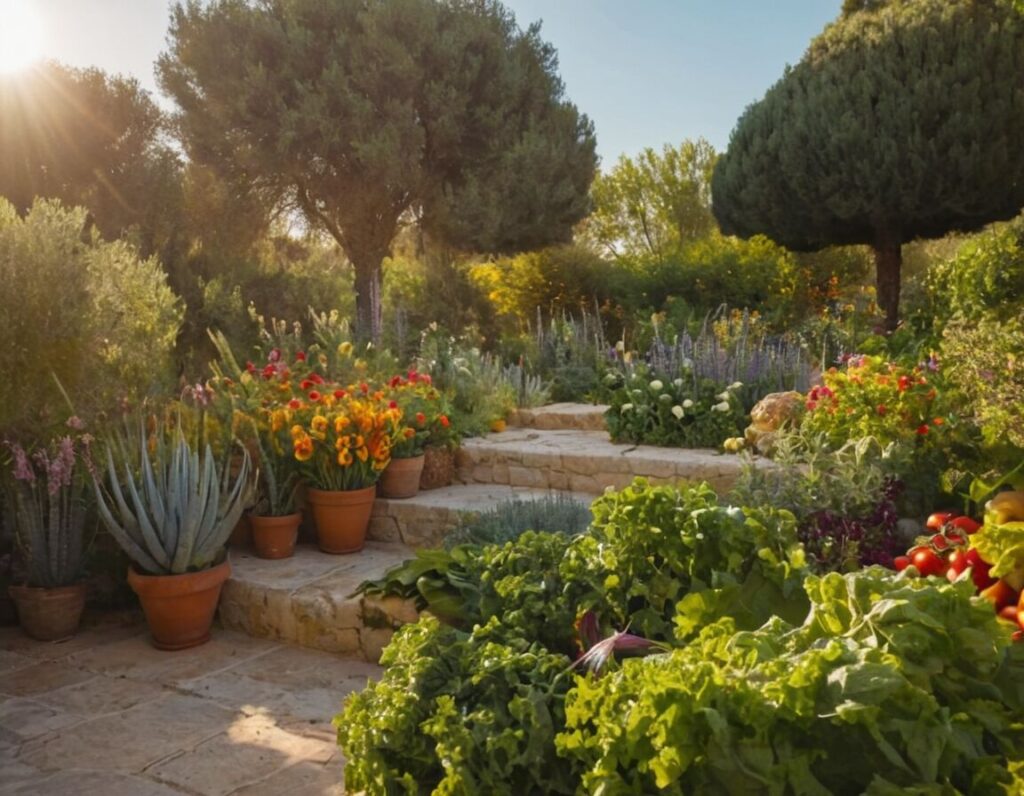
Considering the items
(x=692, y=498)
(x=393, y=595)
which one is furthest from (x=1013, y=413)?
(x=393, y=595)

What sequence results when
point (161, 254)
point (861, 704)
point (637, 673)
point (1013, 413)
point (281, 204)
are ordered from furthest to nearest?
point (281, 204), point (161, 254), point (1013, 413), point (637, 673), point (861, 704)

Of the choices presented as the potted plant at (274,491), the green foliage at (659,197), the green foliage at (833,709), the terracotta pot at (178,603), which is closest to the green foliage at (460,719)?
the green foliage at (833,709)

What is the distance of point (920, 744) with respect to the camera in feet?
4.99

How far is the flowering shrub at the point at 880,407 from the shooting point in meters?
4.23

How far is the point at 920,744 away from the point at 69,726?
296 centimetres

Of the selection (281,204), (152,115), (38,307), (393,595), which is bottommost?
(393,595)

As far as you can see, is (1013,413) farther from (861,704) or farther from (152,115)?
(152,115)

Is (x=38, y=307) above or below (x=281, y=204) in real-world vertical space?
below

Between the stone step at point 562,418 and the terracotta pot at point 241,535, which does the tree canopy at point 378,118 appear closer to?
the stone step at point 562,418

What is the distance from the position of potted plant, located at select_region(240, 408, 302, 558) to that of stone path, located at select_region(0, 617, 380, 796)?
0.57 metres

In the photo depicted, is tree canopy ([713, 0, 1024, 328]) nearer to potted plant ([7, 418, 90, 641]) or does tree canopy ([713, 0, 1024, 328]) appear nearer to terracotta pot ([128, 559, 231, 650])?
terracotta pot ([128, 559, 231, 650])

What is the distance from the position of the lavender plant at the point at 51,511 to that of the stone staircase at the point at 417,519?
77 cm

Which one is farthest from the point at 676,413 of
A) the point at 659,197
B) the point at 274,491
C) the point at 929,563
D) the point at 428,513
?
the point at 659,197

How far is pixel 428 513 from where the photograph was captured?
198 inches
